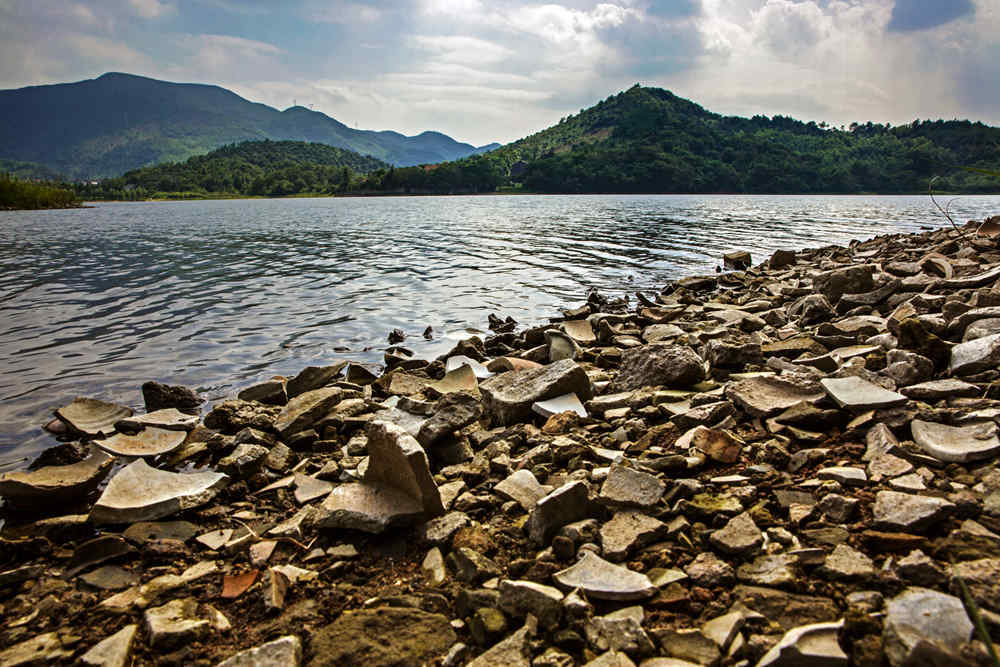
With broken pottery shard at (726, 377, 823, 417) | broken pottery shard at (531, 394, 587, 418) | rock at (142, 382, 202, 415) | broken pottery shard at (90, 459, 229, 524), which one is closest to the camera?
broken pottery shard at (90, 459, 229, 524)

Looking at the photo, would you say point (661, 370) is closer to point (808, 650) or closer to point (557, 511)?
point (557, 511)

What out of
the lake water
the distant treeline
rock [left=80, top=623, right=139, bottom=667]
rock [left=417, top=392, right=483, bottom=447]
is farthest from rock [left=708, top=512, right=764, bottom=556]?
the distant treeline

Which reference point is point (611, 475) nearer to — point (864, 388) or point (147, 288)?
point (864, 388)

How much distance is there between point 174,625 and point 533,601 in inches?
83.1

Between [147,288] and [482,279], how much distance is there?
11260 mm

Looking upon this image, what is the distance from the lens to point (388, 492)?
4.10 m

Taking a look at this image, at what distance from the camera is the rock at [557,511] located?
11.4ft

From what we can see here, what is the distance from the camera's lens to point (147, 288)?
1748 centimetres

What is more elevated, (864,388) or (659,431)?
(864,388)

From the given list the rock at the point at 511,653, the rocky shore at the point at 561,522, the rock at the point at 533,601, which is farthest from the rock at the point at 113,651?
the rock at the point at 533,601

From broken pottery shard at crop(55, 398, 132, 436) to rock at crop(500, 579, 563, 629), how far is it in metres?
6.27

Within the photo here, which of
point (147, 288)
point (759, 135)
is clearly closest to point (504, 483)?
point (147, 288)

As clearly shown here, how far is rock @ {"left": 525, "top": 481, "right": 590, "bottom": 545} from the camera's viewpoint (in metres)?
3.49

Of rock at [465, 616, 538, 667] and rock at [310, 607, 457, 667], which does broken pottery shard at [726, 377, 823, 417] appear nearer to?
rock at [465, 616, 538, 667]
